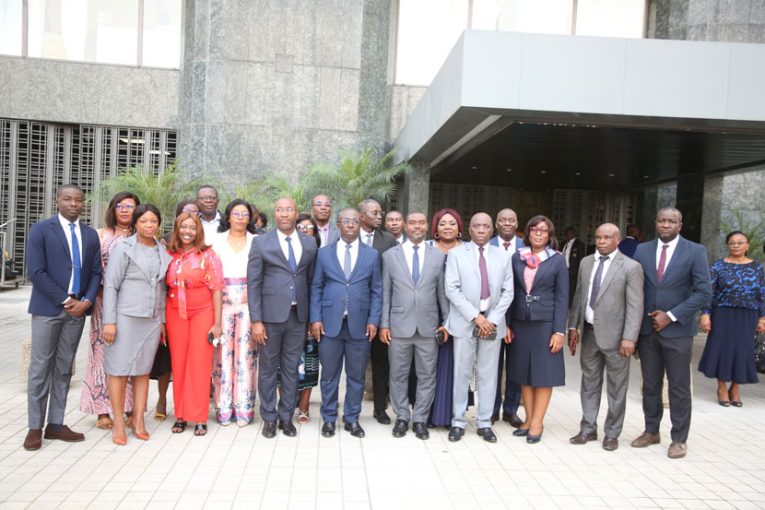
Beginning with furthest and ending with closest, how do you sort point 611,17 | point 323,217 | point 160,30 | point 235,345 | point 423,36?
point 611,17 → point 423,36 → point 160,30 → point 323,217 → point 235,345

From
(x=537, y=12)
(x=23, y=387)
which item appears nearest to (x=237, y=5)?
(x=537, y=12)

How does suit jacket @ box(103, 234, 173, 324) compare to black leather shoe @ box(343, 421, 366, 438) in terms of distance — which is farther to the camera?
black leather shoe @ box(343, 421, 366, 438)

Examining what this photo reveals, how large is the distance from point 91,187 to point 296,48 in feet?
20.2

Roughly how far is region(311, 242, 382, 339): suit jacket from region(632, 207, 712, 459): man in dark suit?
2.15 meters

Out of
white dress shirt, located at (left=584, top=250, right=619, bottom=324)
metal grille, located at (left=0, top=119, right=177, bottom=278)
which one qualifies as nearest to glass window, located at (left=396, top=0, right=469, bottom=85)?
metal grille, located at (left=0, top=119, right=177, bottom=278)

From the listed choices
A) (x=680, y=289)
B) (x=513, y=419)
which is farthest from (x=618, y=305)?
(x=513, y=419)

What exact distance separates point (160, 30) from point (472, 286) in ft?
42.3

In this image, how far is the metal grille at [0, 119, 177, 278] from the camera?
1495 centimetres

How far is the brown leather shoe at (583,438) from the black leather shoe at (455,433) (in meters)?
0.90

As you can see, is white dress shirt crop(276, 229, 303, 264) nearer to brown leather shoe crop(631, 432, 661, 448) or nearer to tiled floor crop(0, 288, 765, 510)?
tiled floor crop(0, 288, 765, 510)

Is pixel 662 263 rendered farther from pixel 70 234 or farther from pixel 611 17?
pixel 611 17

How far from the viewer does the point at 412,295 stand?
5000 mm

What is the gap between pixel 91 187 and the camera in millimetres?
15148

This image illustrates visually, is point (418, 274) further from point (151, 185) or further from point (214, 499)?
point (151, 185)
